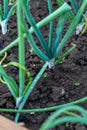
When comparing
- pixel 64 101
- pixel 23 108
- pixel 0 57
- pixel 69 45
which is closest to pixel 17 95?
pixel 23 108

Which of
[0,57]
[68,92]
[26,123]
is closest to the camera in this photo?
[26,123]

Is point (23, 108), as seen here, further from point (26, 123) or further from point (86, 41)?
point (86, 41)

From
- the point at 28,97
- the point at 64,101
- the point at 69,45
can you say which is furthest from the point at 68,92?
the point at 69,45

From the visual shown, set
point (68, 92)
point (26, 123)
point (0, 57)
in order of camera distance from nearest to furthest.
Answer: point (26, 123) < point (68, 92) < point (0, 57)

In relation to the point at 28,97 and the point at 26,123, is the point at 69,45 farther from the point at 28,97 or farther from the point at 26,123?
the point at 26,123

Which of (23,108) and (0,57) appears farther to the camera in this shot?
(0,57)

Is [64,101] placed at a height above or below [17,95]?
below
